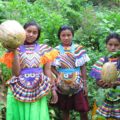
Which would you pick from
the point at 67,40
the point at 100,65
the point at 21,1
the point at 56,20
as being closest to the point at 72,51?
the point at 67,40

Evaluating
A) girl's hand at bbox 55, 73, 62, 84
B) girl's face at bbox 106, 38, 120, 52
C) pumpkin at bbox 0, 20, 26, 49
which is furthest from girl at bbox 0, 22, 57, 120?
girl's face at bbox 106, 38, 120, 52

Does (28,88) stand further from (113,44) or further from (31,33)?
(113,44)

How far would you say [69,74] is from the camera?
483cm

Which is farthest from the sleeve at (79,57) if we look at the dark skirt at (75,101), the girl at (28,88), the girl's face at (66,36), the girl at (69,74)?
the girl at (28,88)

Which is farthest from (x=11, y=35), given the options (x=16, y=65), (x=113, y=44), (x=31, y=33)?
(x=113, y=44)

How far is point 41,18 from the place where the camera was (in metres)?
7.79

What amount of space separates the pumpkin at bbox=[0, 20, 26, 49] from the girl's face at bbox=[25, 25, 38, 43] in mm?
426

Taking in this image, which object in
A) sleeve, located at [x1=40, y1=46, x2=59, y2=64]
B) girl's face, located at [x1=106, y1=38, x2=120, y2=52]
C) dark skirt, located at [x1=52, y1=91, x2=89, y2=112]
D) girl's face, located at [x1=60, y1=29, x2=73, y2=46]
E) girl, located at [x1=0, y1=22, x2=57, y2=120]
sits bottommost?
dark skirt, located at [x1=52, y1=91, x2=89, y2=112]

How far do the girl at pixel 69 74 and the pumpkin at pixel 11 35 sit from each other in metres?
1.19

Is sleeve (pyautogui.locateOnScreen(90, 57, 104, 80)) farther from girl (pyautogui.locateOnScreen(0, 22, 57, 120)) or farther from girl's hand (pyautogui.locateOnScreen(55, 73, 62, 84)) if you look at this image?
girl (pyautogui.locateOnScreen(0, 22, 57, 120))

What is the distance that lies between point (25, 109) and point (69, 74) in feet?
3.34

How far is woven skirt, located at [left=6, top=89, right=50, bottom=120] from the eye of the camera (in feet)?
13.3

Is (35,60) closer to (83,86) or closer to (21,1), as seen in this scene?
(83,86)

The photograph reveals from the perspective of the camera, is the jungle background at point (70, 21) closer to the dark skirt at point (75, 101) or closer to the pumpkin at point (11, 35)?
the dark skirt at point (75, 101)
